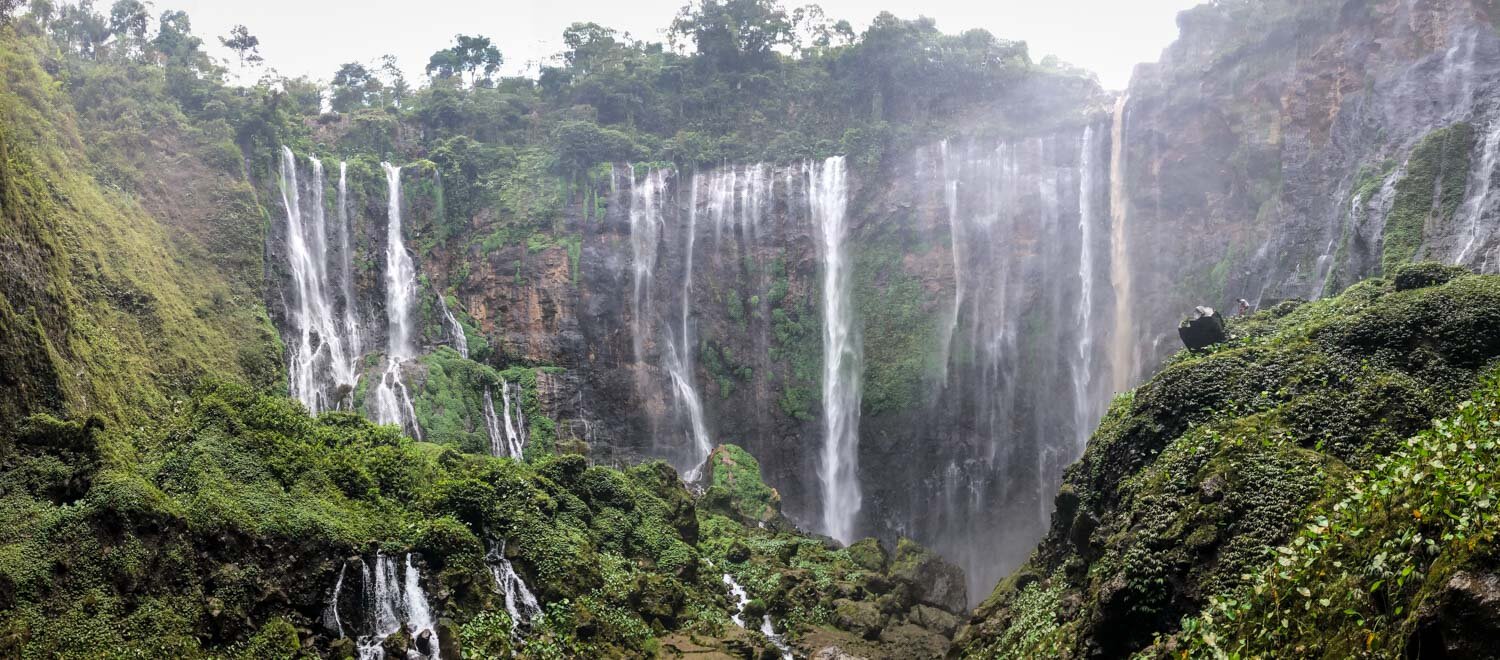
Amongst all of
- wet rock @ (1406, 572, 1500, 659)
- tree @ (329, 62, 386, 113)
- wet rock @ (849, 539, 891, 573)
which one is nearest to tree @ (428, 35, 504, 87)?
tree @ (329, 62, 386, 113)

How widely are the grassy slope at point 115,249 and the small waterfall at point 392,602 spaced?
6.36 metres

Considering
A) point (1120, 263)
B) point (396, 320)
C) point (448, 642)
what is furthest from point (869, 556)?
point (396, 320)

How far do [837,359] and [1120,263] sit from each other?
10.3 metres

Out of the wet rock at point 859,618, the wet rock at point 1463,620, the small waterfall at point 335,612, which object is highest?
the wet rock at point 1463,620

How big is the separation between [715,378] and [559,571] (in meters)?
17.1

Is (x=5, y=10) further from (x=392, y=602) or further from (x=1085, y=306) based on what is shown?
(x=1085, y=306)

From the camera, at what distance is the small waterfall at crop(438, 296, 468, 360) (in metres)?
33.6

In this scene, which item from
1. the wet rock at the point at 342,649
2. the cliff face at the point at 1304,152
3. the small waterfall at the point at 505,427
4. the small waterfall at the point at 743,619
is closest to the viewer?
the wet rock at the point at 342,649

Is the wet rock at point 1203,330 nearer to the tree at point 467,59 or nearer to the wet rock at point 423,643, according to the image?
the wet rock at point 423,643

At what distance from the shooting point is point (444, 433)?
28.9 m

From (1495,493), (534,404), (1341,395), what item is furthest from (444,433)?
(1495,493)

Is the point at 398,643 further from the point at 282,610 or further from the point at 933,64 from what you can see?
the point at 933,64

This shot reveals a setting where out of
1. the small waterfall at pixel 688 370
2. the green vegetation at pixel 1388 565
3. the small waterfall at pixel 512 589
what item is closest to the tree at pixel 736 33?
the small waterfall at pixel 688 370

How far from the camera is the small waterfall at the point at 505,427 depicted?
3094 cm
